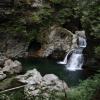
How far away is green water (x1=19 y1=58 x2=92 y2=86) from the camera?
15986mm

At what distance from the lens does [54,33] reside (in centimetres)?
2262

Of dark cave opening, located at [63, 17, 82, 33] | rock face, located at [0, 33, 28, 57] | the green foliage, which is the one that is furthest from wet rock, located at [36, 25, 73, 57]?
the green foliage

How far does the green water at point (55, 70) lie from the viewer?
16.0m

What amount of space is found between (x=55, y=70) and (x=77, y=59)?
276cm

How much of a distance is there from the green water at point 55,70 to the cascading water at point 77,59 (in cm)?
75

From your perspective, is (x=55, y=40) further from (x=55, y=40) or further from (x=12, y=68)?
(x=12, y=68)

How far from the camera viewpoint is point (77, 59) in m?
A: 20.2

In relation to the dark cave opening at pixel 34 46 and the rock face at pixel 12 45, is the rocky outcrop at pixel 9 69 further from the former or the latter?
the dark cave opening at pixel 34 46

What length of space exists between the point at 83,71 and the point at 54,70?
6.08 ft

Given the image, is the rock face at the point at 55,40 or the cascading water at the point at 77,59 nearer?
the cascading water at the point at 77,59

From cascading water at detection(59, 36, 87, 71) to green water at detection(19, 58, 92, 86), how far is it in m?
0.75

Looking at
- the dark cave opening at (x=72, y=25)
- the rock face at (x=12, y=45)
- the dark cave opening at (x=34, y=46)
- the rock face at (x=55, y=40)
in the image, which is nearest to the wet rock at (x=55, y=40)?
the rock face at (x=55, y=40)

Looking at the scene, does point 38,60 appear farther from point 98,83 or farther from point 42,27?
point 98,83

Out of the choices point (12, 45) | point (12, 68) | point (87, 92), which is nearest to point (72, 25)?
point (12, 45)
